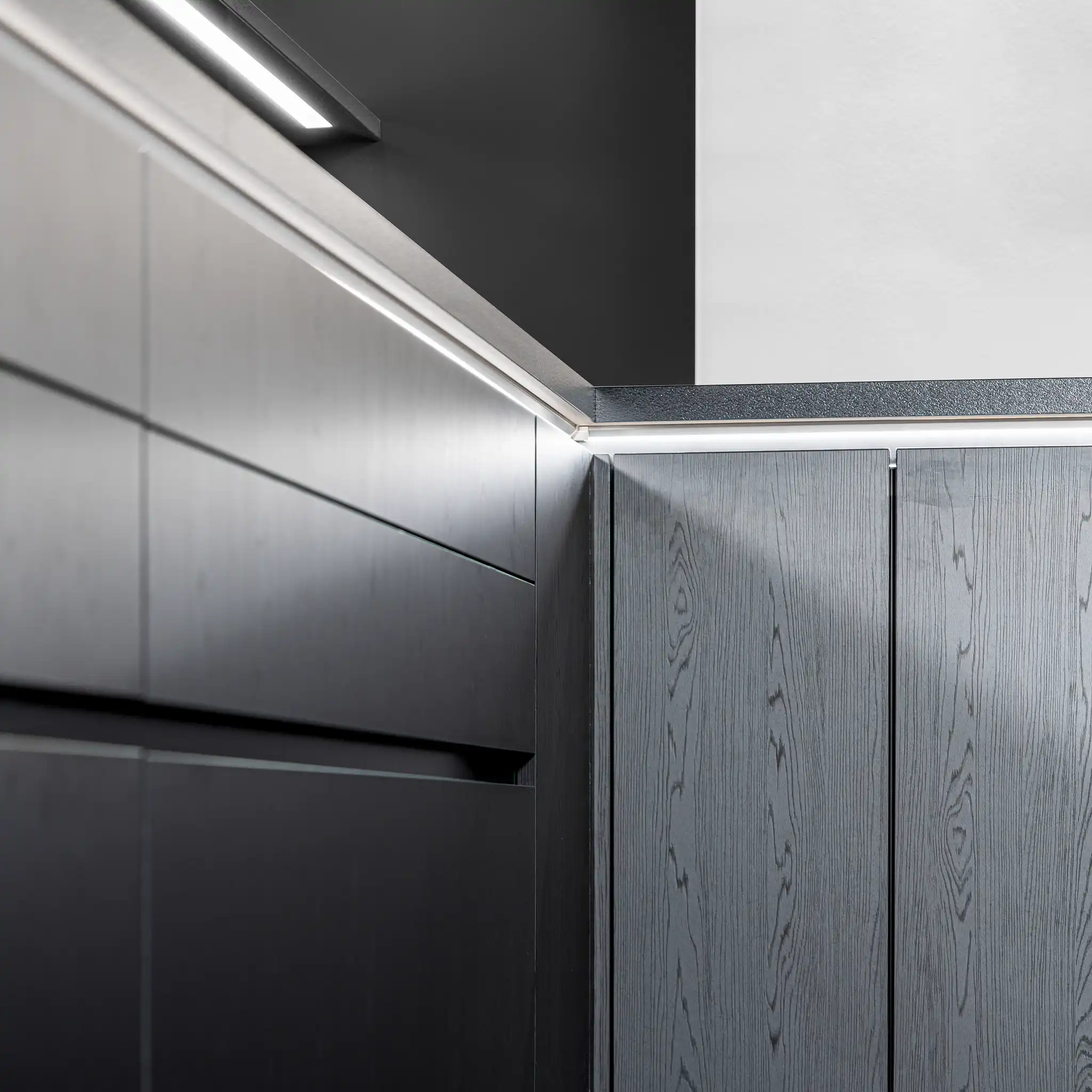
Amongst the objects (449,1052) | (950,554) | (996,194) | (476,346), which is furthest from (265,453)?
(996,194)

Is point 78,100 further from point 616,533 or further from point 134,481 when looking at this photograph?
point 616,533

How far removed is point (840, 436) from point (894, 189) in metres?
0.42

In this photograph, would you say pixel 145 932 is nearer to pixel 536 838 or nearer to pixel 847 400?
pixel 536 838

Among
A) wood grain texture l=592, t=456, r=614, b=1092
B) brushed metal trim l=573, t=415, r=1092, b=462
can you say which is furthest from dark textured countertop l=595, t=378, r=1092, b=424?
wood grain texture l=592, t=456, r=614, b=1092

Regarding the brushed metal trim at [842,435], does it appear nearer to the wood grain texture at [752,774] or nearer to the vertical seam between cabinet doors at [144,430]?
the wood grain texture at [752,774]

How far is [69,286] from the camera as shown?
2.75 ft

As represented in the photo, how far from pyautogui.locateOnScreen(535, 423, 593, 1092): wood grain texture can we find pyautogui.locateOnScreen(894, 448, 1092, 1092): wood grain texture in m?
0.50

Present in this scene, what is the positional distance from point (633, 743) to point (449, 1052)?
861 mm

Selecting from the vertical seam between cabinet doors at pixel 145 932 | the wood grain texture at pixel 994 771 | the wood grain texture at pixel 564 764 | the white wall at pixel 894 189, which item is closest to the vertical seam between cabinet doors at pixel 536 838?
the wood grain texture at pixel 564 764

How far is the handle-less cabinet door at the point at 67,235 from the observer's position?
788 mm

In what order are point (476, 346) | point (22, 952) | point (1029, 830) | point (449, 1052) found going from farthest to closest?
point (1029, 830) < point (476, 346) < point (449, 1052) < point (22, 952)

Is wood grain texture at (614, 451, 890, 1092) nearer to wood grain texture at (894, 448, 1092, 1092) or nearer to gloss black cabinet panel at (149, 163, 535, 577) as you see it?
wood grain texture at (894, 448, 1092, 1092)

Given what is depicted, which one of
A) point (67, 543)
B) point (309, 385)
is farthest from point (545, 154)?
point (67, 543)

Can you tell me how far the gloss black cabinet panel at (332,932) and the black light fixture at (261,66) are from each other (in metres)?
0.48
